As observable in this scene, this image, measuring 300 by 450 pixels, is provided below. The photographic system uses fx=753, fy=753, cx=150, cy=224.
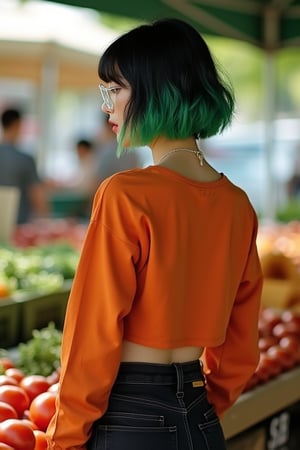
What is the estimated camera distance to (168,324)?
5.54 ft

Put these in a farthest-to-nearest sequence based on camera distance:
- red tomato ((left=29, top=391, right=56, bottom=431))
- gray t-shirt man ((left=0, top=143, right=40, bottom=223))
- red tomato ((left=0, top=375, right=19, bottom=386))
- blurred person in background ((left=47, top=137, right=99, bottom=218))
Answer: blurred person in background ((left=47, top=137, right=99, bottom=218))
gray t-shirt man ((left=0, top=143, right=40, bottom=223))
red tomato ((left=0, top=375, right=19, bottom=386))
red tomato ((left=29, top=391, right=56, bottom=431))

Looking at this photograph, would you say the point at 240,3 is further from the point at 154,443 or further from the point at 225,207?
the point at 154,443

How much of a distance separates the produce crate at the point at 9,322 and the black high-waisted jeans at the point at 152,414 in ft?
5.49

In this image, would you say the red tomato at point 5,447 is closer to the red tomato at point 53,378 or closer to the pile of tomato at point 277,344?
the red tomato at point 53,378

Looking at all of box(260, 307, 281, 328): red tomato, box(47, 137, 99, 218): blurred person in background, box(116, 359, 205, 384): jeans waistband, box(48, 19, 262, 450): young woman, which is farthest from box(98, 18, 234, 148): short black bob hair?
box(47, 137, 99, 218): blurred person in background

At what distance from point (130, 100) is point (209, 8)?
3.35m

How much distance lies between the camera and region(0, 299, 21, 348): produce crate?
3303 millimetres

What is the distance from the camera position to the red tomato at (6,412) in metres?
2.05

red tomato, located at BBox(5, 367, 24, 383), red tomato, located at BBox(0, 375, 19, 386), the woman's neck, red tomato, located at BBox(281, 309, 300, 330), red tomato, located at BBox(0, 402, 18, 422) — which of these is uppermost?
the woman's neck

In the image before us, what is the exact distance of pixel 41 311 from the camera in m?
3.54

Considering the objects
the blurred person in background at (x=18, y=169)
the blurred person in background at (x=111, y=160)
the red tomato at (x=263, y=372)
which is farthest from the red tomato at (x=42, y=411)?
the blurred person in background at (x=111, y=160)

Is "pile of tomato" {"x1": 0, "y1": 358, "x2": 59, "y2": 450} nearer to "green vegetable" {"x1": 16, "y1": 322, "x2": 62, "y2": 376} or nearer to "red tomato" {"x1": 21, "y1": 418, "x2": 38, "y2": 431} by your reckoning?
"red tomato" {"x1": 21, "y1": 418, "x2": 38, "y2": 431}

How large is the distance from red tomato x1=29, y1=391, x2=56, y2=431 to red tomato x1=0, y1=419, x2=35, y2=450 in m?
0.16

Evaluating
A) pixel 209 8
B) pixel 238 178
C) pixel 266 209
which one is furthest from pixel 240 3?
pixel 238 178
